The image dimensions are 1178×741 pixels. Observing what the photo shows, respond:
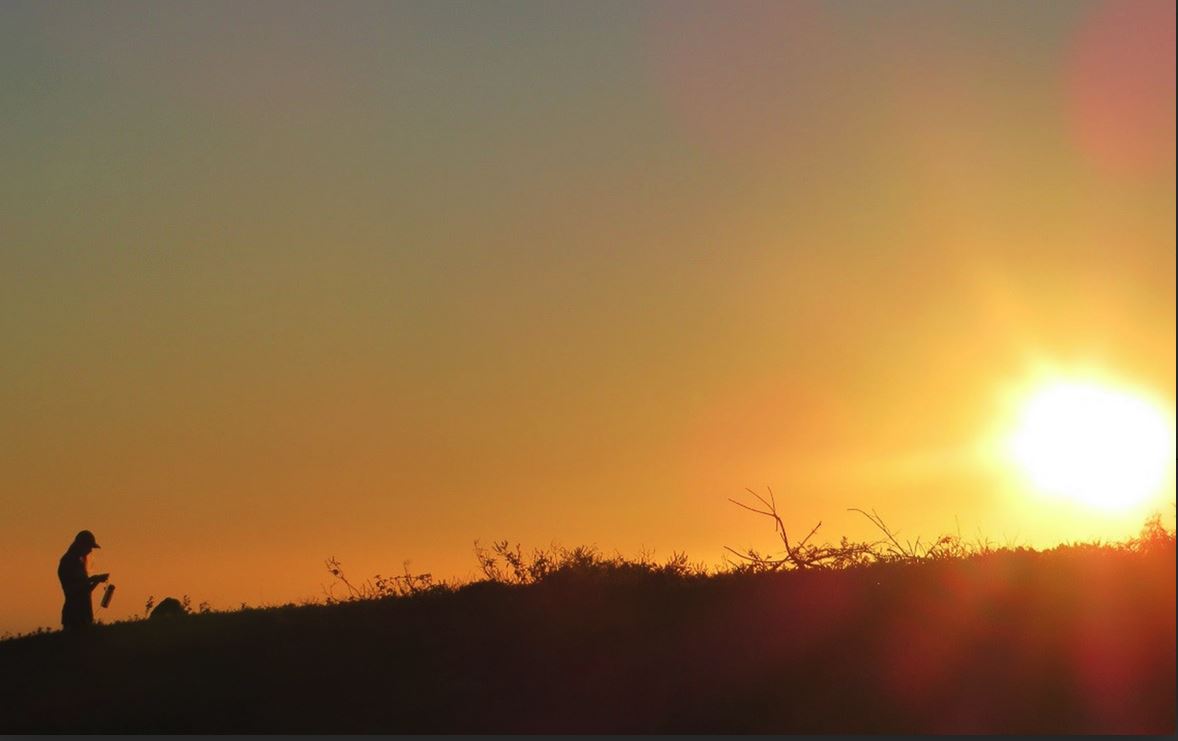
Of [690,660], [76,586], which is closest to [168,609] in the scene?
[76,586]

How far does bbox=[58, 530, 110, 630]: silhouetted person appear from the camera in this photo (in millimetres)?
24750

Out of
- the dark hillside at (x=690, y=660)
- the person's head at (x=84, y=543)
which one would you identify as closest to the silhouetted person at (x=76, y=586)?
the person's head at (x=84, y=543)

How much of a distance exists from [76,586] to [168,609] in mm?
1726

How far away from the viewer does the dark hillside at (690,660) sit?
1430 cm

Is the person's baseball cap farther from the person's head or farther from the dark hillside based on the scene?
the dark hillside

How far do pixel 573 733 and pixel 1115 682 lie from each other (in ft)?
19.2

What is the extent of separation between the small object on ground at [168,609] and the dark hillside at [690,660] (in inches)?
121

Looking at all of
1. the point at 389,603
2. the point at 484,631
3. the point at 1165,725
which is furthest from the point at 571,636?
the point at 1165,725

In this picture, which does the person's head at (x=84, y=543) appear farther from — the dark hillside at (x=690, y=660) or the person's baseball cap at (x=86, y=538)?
the dark hillside at (x=690, y=660)

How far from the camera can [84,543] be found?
25.6 metres

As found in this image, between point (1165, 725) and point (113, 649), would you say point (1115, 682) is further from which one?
point (113, 649)

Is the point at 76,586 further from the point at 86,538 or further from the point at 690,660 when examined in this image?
the point at 690,660

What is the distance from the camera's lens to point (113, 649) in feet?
70.8

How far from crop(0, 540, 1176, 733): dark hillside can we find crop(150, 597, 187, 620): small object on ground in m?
3.07
